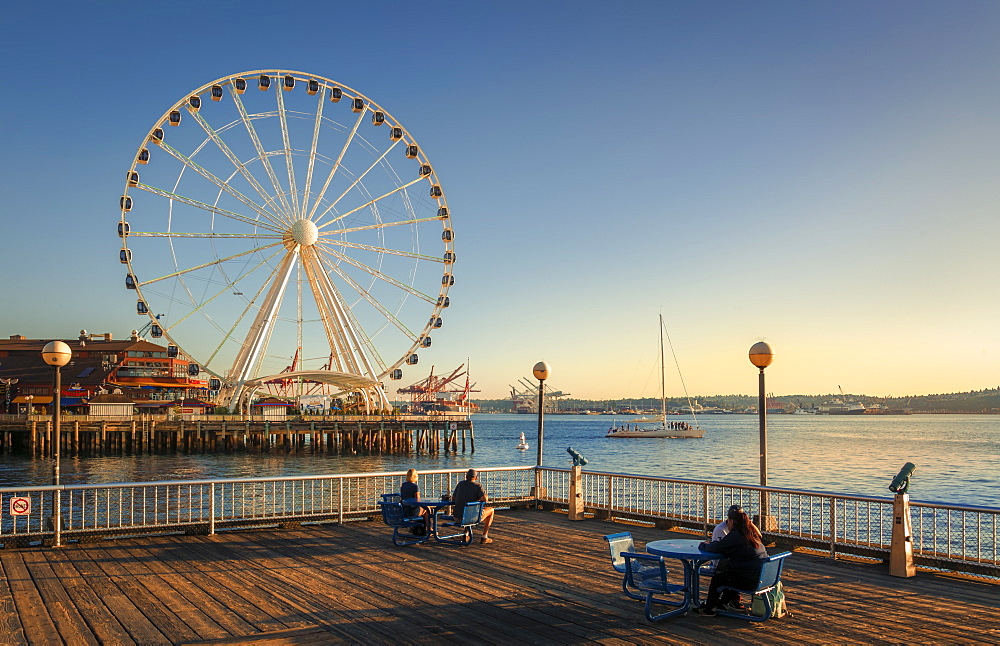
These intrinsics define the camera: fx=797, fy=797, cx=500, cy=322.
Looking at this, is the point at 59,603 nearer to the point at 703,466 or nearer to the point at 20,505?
the point at 20,505

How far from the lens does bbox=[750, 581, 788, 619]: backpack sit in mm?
7867

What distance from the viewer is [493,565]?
34.5 feet

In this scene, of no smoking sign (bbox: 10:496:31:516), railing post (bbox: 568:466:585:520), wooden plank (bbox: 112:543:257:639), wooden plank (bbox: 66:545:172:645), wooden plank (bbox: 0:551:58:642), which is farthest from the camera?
railing post (bbox: 568:466:585:520)

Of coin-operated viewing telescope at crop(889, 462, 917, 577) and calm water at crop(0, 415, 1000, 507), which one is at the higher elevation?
coin-operated viewing telescope at crop(889, 462, 917, 577)

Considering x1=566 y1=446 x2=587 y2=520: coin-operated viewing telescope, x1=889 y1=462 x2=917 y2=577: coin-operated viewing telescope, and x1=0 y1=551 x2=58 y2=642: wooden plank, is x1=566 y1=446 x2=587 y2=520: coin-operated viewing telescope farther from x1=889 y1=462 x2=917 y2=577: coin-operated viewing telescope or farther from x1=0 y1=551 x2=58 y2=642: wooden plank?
x1=0 y1=551 x2=58 y2=642: wooden plank

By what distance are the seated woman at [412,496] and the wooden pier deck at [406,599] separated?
568 mm

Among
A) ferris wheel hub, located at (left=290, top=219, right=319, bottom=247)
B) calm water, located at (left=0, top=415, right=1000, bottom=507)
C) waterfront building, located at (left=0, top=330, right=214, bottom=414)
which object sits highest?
ferris wheel hub, located at (left=290, top=219, right=319, bottom=247)

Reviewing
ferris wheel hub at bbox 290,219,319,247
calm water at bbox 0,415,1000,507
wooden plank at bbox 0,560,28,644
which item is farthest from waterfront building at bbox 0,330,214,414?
wooden plank at bbox 0,560,28,644

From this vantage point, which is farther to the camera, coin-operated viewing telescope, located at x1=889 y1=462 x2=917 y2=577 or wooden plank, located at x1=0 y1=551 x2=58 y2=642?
coin-operated viewing telescope, located at x1=889 y1=462 x2=917 y2=577

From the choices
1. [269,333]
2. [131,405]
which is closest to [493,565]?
[269,333]

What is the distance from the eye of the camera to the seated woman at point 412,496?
12.3 meters

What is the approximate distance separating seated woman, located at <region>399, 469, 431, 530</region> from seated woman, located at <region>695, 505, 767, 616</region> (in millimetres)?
5421

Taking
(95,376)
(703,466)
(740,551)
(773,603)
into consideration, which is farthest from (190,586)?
(95,376)

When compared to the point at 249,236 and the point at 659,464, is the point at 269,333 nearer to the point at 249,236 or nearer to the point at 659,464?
the point at 249,236
